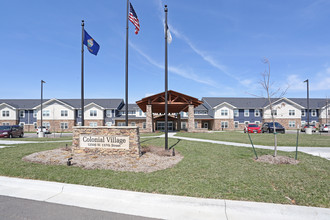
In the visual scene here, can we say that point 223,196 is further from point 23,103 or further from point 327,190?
point 23,103

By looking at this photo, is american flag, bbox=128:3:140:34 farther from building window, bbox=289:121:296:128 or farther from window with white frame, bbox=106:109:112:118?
building window, bbox=289:121:296:128

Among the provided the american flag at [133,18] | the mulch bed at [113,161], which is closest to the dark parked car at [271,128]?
the mulch bed at [113,161]

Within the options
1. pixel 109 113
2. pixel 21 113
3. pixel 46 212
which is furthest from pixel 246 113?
pixel 21 113

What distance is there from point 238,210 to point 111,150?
6.15 m

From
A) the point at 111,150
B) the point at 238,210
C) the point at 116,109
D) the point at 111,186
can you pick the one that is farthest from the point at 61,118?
the point at 238,210

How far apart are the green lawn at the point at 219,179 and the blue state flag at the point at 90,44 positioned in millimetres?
6685

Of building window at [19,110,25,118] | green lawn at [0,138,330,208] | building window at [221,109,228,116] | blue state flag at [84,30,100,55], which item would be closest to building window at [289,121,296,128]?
building window at [221,109,228,116]

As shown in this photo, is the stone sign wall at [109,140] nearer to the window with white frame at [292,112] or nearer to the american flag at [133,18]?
the american flag at [133,18]

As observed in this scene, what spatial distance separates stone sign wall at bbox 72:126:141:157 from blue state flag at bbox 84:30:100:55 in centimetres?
474

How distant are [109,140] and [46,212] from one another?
4.62 metres

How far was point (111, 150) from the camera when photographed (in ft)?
26.9

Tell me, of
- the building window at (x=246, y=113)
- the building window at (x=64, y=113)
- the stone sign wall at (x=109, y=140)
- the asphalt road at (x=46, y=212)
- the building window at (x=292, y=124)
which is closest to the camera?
the asphalt road at (x=46, y=212)

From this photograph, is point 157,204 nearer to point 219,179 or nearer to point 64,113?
point 219,179

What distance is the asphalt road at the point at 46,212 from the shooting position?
11.3 ft
